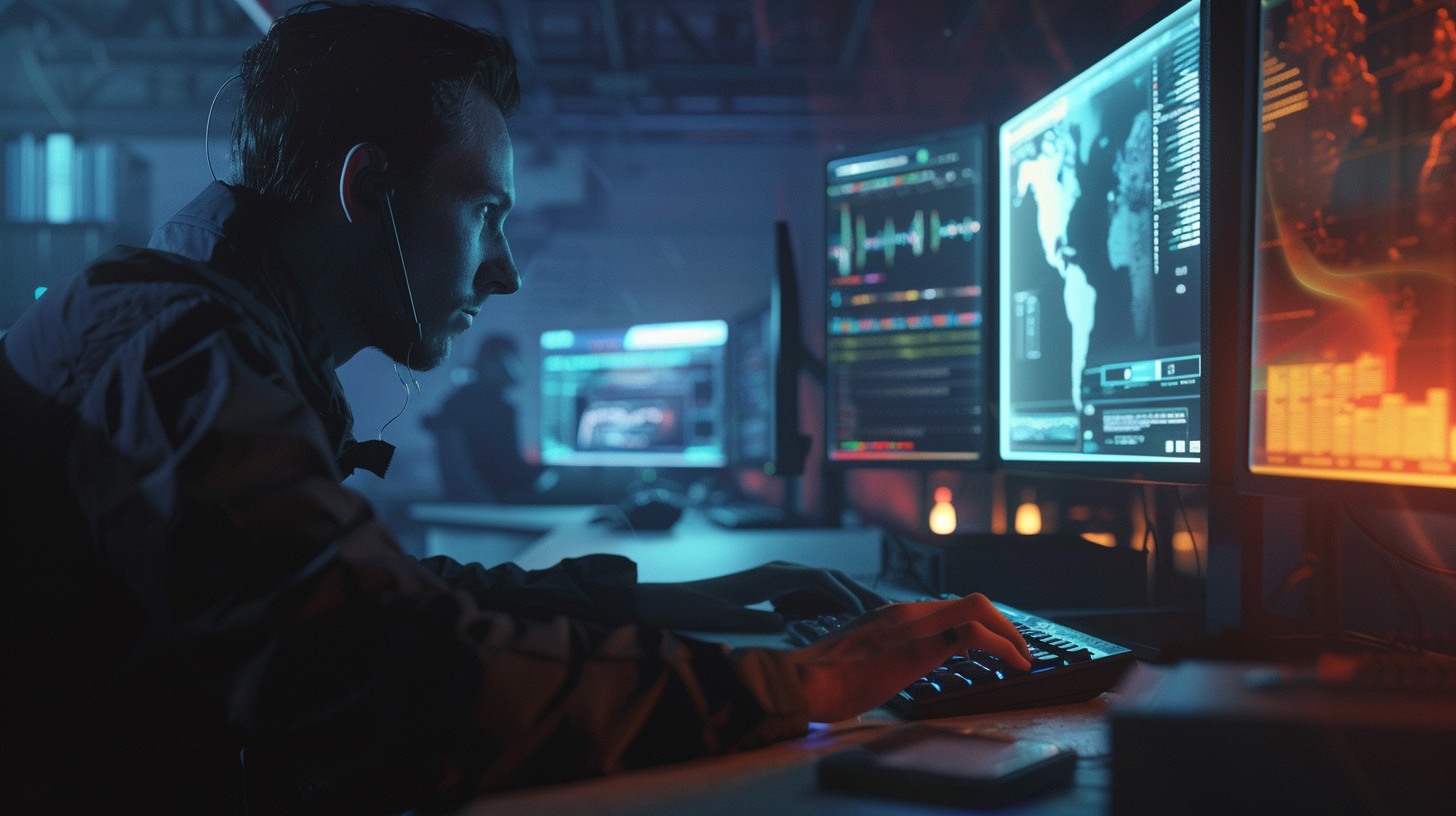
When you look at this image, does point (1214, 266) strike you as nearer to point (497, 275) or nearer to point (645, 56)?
point (497, 275)

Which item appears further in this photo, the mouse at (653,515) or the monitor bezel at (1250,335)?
the mouse at (653,515)

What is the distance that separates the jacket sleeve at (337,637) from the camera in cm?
44

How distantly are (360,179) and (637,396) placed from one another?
6.45 ft

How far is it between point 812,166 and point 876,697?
2.36 meters

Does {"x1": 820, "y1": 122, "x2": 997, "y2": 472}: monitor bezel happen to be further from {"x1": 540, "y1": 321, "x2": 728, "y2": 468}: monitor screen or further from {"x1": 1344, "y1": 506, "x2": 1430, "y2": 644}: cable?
{"x1": 540, "y1": 321, "x2": 728, "y2": 468}: monitor screen

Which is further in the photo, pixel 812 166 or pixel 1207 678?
pixel 812 166

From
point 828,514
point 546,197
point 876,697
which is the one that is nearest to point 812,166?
point 828,514

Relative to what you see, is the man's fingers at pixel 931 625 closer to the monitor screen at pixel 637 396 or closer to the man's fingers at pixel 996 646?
the man's fingers at pixel 996 646

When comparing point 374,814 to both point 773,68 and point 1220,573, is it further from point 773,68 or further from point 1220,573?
point 773,68

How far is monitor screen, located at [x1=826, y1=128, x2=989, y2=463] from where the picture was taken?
1.37 metres

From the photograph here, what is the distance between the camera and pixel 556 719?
0.46 metres

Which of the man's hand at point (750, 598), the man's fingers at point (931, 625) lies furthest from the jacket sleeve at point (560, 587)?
the man's fingers at point (931, 625)

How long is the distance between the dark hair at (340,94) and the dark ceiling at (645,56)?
10.2 ft

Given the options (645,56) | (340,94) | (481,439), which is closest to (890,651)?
(340,94)
